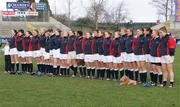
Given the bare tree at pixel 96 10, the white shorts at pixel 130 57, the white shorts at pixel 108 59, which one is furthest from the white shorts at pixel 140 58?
the bare tree at pixel 96 10

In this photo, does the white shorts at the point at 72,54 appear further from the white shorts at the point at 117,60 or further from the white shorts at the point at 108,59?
the white shorts at the point at 117,60

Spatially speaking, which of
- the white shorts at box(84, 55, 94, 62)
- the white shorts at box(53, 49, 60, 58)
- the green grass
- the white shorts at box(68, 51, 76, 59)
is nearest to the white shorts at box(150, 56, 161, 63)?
the green grass

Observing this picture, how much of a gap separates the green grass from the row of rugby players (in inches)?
36.4

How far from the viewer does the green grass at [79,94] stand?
12.2 metres

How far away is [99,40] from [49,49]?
2.42 m

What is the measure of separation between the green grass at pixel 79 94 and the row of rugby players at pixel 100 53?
0.93m

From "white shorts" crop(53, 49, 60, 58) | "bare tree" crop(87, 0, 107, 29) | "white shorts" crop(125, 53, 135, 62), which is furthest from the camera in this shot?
"bare tree" crop(87, 0, 107, 29)

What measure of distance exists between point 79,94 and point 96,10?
2190 inches

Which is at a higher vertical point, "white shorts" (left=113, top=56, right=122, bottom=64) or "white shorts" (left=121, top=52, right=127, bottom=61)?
"white shorts" (left=121, top=52, right=127, bottom=61)

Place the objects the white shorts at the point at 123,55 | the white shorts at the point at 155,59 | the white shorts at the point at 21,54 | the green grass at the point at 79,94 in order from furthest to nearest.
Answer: the white shorts at the point at 21,54, the white shorts at the point at 123,55, the white shorts at the point at 155,59, the green grass at the point at 79,94

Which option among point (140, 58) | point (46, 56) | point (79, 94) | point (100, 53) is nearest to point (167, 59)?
point (140, 58)

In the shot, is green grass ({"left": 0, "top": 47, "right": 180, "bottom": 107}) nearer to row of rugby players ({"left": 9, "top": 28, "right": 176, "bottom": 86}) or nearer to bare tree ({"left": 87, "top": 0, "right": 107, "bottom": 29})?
row of rugby players ({"left": 9, "top": 28, "right": 176, "bottom": 86})

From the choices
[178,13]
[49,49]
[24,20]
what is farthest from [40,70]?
[24,20]

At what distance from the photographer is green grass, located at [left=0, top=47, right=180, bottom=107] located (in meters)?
12.2
